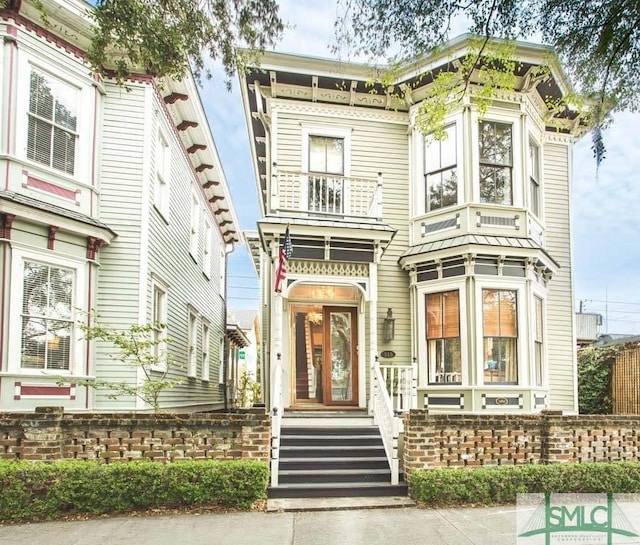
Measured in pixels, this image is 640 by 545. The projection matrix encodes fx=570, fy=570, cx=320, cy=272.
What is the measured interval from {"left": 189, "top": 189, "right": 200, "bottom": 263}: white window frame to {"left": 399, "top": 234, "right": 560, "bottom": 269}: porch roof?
6.18 m

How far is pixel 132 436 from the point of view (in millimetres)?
6812

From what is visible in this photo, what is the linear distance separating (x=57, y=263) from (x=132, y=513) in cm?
428

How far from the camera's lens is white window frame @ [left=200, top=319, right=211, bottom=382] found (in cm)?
1619

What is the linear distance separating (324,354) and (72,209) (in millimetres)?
5124

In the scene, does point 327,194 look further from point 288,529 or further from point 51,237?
point 288,529

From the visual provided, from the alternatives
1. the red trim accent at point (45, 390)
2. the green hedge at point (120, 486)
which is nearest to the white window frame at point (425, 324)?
the green hedge at point (120, 486)

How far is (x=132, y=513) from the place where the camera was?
6.36 metres

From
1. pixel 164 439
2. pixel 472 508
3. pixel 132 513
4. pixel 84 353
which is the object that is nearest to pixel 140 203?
pixel 84 353

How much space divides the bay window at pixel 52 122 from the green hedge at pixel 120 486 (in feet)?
15.9

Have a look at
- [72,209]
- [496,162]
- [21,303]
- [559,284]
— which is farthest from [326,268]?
[559,284]

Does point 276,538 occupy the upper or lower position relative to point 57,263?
lower

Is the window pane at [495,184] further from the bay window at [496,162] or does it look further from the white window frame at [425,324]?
the white window frame at [425,324]

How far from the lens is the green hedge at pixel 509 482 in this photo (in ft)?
22.6

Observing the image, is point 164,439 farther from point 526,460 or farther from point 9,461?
point 526,460
